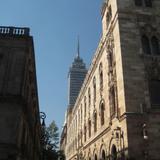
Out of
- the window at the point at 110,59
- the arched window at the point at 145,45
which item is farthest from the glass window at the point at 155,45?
the window at the point at 110,59

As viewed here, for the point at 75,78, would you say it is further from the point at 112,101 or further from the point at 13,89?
the point at 13,89

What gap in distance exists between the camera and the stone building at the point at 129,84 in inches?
789

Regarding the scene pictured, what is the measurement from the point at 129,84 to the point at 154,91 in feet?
7.55

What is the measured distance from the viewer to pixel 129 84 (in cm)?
2177

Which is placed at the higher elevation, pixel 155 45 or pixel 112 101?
pixel 155 45

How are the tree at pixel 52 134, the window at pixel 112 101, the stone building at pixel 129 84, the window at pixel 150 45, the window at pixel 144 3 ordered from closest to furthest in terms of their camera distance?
the stone building at pixel 129 84
the window at pixel 150 45
the window at pixel 112 101
the window at pixel 144 3
the tree at pixel 52 134

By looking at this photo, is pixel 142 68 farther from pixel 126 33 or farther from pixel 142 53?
pixel 126 33

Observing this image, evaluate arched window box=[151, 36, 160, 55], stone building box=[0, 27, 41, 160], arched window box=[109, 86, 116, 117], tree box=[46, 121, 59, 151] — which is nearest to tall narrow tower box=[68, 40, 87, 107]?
tree box=[46, 121, 59, 151]

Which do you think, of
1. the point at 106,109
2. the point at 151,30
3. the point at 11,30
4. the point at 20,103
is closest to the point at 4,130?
the point at 20,103

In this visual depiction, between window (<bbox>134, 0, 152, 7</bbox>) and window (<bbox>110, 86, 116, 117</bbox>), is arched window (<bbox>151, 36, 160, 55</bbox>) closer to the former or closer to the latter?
window (<bbox>134, 0, 152, 7</bbox>)

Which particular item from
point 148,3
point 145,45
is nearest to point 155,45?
point 145,45

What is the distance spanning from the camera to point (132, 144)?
19.6 metres

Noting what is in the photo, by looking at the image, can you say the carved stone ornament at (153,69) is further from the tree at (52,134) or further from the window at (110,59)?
the tree at (52,134)

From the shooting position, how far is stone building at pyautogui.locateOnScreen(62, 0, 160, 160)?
2003 cm
